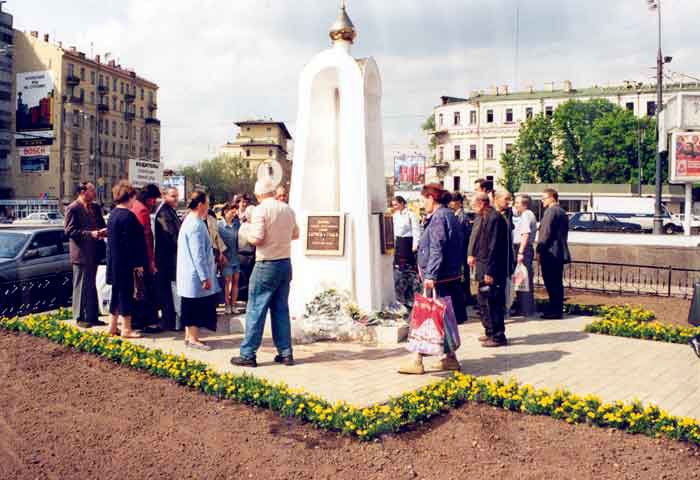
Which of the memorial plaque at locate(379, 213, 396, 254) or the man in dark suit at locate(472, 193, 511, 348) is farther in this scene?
the memorial plaque at locate(379, 213, 396, 254)

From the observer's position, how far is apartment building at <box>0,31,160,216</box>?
58531 mm

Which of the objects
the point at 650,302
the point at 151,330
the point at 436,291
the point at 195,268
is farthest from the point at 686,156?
the point at 195,268

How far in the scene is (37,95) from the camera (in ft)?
190

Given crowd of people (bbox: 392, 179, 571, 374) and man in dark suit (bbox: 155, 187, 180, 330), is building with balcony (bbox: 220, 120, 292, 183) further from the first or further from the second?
man in dark suit (bbox: 155, 187, 180, 330)

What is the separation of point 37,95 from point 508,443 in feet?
202

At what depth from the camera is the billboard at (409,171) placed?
4894cm

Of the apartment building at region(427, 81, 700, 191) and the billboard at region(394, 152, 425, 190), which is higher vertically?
the apartment building at region(427, 81, 700, 191)

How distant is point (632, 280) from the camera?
15.0m

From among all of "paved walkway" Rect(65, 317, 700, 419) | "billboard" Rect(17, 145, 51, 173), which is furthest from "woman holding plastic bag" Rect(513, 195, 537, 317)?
"billboard" Rect(17, 145, 51, 173)

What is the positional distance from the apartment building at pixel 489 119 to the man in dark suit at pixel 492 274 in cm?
7179

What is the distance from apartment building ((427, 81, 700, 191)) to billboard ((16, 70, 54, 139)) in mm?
45994

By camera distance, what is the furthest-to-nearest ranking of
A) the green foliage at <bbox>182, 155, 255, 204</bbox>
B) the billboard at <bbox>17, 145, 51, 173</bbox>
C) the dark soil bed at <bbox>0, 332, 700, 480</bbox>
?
the green foliage at <bbox>182, 155, 255, 204</bbox> → the billboard at <bbox>17, 145, 51, 173</bbox> → the dark soil bed at <bbox>0, 332, 700, 480</bbox>

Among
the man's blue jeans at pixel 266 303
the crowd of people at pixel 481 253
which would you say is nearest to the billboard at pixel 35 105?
the crowd of people at pixel 481 253

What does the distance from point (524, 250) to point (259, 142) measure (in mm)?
90771
